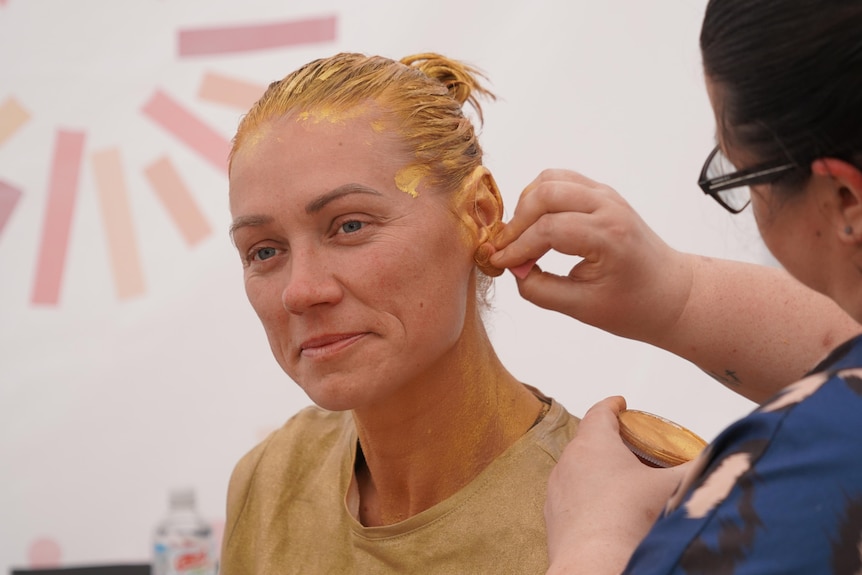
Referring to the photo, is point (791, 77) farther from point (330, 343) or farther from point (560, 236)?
point (330, 343)

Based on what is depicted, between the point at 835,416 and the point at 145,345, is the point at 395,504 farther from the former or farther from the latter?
the point at 145,345

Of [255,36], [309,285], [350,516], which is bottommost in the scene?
[350,516]

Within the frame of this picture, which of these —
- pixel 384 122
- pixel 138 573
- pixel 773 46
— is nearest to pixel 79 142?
pixel 138 573

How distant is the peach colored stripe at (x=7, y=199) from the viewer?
103 inches

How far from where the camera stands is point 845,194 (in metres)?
0.86

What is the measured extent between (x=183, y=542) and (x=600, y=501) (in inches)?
56.0

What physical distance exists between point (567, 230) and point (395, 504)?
1.77 feet

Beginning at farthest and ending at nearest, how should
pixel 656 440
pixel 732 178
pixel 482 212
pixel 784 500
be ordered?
pixel 482 212 → pixel 656 440 → pixel 732 178 → pixel 784 500

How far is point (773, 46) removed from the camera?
0.84 m

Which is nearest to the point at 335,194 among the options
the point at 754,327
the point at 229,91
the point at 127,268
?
the point at 754,327

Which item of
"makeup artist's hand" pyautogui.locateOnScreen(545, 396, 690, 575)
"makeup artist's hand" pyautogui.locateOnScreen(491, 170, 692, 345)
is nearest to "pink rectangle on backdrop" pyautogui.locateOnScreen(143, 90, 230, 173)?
"makeup artist's hand" pyautogui.locateOnScreen(491, 170, 692, 345)

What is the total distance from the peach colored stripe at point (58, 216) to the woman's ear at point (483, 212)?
158cm

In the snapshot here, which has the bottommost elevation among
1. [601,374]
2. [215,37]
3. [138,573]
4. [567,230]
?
[138,573]

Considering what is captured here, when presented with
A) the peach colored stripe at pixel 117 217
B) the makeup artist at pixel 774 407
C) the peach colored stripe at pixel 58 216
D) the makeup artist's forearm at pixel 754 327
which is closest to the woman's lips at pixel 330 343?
the makeup artist at pixel 774 407
